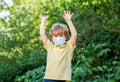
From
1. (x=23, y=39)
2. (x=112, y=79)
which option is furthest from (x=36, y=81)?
(x=23, y=39)

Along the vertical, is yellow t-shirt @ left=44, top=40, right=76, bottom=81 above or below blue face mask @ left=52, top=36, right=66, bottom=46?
below

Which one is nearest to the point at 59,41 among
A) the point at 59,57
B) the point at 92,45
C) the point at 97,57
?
the point at 59,57

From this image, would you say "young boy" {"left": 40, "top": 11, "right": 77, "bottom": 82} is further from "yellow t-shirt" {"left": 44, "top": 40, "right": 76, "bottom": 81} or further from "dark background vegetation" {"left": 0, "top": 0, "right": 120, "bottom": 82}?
"dark background vegetation" {"left": 0, "top": 0, "right": 120, "bottom": 82}

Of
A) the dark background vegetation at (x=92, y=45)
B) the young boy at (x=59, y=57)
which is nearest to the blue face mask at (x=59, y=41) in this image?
the young boy at (x=59, y=57)

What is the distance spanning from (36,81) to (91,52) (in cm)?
120

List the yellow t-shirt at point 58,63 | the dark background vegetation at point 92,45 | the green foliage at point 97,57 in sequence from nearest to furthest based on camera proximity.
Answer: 1. the yellow t-shirt at point 58,63
2. the green foliage at point 97,57
3. the dark background vegetation at point 92,45

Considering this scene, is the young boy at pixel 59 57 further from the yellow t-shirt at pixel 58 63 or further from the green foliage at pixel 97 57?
the green foliage at pixel 97 57

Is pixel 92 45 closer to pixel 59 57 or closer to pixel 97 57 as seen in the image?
pixel 97 57

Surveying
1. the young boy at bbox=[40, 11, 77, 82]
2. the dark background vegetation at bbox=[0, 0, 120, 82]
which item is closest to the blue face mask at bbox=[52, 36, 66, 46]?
the young boy at bbox=[40, 11, 77, 82]

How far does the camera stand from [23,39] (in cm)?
1352

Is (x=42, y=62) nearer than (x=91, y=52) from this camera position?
No

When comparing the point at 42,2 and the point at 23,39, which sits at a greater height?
the point at 42,2

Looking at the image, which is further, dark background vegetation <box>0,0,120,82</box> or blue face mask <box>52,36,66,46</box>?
dark background vegetation <box>0,0,120,82</box>

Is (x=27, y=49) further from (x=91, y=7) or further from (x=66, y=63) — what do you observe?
(x=66, y=63)
